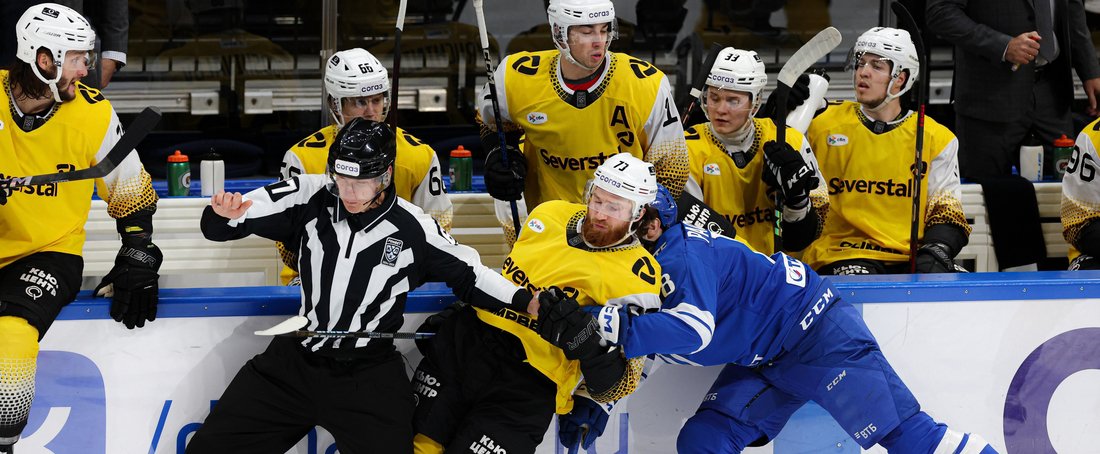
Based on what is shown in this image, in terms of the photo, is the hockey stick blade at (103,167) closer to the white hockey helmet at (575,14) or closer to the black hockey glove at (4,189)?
the black hockey glove at (4,189)

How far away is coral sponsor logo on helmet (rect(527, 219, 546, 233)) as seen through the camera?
322cm

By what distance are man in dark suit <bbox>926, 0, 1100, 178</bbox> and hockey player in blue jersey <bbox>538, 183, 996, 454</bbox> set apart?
1958 mm

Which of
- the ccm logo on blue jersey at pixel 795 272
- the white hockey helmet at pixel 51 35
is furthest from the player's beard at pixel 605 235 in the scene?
the white hockey helmet at pixel 51 35

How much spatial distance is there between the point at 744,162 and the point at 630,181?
1132mm

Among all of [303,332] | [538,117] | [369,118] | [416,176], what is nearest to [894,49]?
[538,117]

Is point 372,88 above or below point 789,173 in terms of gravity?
above

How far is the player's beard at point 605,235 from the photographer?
3.15 m

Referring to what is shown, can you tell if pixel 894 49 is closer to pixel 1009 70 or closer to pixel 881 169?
pixel 881 169

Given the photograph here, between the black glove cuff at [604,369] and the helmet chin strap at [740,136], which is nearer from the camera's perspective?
the black glove cuff at [604,369]

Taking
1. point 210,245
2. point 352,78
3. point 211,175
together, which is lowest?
point 210,245

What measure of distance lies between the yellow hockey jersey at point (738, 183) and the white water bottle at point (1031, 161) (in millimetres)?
1671

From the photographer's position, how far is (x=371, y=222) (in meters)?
3.12

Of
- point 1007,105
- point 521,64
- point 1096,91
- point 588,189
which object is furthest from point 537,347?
point 1096,91

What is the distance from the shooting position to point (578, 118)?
155 inches
